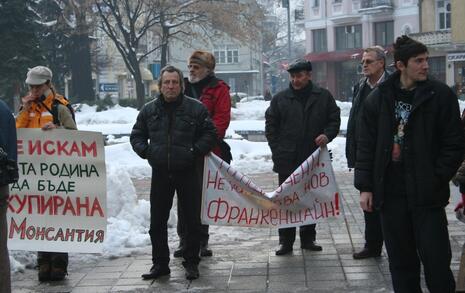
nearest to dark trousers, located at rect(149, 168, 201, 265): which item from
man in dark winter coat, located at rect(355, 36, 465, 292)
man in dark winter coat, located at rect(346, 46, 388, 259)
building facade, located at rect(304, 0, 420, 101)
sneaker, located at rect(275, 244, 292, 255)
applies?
sneaker, located at rect(275, 244, 292, 255)

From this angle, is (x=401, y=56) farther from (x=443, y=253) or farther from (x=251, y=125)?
(x=251, y=125)

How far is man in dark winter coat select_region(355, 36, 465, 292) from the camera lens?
4918 mm

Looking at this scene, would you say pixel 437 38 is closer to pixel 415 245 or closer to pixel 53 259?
pixel 53 259

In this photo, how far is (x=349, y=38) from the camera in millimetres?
62406

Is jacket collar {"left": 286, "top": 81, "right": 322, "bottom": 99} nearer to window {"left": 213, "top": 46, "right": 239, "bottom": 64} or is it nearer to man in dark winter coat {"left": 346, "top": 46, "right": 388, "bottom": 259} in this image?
man in dark winter coat {"left": 346, "top": 46, "right": 388, "bottom": 259}

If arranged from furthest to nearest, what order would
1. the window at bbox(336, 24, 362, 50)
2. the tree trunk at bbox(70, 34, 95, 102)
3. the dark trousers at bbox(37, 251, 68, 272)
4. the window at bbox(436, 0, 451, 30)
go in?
the window at bbox(336, 24, 362, 50) → the window at bbox(436, 0, 451, 30) → the tree trunk at bbox(70, 34, 95, 102) → the dark trousers at bbox(37, 251, 68, 272)

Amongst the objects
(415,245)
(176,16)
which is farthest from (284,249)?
(176,16)

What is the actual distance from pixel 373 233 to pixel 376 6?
54036 millimetres

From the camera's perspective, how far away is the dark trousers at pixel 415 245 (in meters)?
4.91

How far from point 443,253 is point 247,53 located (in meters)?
83.5

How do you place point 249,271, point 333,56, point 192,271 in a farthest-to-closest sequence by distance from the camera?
point 333,56 → point 249,271 → point 192,271

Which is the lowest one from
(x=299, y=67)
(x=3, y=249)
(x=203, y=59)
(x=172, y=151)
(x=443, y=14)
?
(x=3, y=249)

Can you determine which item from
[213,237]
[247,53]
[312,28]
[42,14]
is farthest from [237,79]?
[213,237]

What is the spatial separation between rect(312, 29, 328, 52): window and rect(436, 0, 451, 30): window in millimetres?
11007
